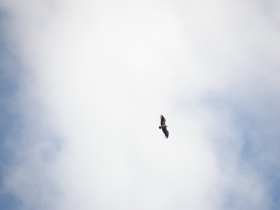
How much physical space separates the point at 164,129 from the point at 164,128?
0.20m

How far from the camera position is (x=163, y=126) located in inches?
1940

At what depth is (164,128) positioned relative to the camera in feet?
162

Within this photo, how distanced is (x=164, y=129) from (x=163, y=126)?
0.60 metres

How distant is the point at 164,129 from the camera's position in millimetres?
49219

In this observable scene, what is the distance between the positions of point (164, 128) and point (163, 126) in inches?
17.0
